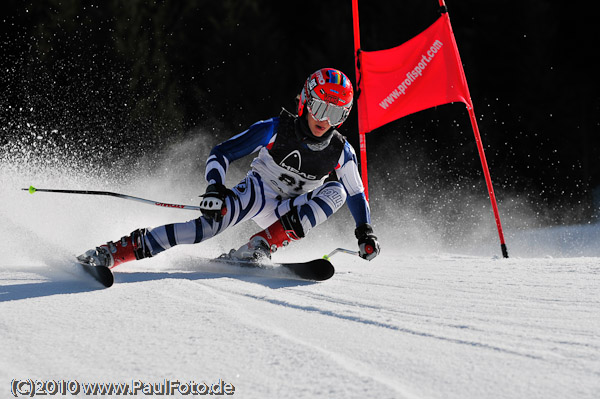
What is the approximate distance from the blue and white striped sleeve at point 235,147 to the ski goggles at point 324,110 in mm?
276

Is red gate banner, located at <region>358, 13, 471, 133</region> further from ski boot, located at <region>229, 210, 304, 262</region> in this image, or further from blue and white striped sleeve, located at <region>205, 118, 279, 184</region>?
ski boot, located at <region>229, 210, 304, 262</region>

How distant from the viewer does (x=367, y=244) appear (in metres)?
3.21

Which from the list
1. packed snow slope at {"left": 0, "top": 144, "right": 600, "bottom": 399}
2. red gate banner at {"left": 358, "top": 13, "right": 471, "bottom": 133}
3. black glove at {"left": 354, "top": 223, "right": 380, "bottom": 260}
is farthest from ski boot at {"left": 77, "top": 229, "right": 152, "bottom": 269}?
red gate banner at {"left": 358, "top": 13, "right": 471, "bottom": 133}

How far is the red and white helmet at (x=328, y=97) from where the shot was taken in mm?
3404

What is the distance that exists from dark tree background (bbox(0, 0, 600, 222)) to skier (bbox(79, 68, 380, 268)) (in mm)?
8662

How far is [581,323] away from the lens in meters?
1.86

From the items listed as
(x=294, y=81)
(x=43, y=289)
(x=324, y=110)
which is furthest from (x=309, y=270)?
(x=294, y=81)

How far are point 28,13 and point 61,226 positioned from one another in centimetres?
1057

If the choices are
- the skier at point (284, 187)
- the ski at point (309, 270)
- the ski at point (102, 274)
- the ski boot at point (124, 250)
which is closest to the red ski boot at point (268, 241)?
the skier at point (284, 187)

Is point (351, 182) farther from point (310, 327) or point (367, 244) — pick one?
point (310, 327)

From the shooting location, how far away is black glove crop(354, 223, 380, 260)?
3189mm

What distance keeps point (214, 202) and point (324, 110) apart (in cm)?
87

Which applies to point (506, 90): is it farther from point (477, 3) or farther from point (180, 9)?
point (180, 9)

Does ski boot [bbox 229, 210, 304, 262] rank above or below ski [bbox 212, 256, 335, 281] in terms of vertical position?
above
